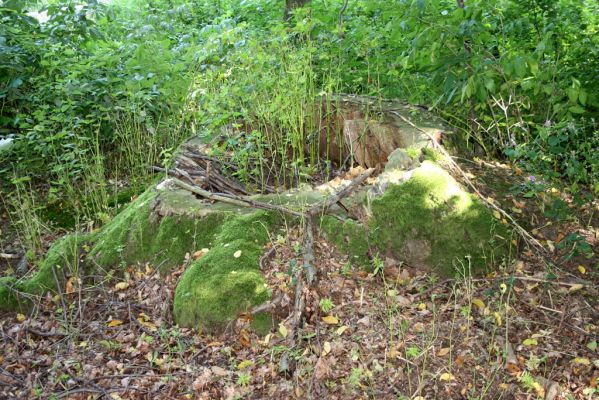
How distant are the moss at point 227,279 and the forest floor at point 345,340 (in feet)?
0.29

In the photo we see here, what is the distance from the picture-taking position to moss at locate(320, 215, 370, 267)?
12.4 ft

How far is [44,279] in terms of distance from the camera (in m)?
4.09

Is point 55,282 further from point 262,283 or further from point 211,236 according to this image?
point 262,283

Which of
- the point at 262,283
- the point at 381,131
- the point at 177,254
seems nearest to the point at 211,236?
the point at 177,254

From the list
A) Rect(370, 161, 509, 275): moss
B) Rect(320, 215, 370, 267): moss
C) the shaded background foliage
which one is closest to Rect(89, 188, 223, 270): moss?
the shaded background foliage

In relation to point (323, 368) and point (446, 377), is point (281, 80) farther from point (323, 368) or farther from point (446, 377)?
point (446, 377)

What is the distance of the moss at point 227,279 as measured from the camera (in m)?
3.48

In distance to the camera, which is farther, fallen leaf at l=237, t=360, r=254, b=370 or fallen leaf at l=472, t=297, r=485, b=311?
fallen leaf at l=472, t=297, r=485, b=311

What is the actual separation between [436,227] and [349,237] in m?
0.57

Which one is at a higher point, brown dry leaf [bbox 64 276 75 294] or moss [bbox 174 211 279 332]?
moss [bbox 174 211 279 332]

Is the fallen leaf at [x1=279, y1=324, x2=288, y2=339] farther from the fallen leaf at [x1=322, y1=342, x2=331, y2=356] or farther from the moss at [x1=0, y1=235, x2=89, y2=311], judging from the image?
the moss at [x1=0, y1=235, x2=89, y2=311]

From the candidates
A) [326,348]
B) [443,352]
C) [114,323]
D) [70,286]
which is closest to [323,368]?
[326,348]

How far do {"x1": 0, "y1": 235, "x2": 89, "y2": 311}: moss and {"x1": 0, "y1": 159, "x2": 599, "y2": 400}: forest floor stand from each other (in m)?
0.11

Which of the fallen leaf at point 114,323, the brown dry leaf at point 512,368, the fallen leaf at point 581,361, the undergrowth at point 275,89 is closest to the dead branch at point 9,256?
→ the undergrowth at point 275,89
